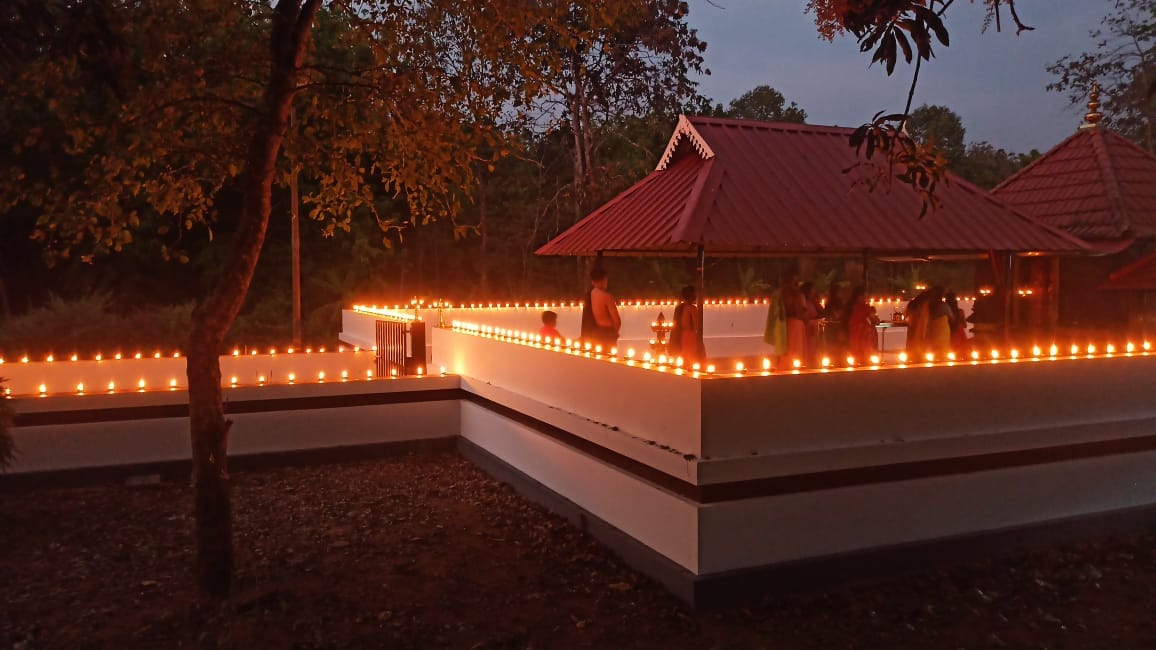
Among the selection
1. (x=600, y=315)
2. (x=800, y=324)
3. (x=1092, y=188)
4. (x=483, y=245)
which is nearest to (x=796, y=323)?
(x=800, y=324)

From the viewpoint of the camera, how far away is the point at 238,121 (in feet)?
22.2

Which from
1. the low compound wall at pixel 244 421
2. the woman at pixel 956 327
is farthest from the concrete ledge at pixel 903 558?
the low compound wall at pixel 244 421

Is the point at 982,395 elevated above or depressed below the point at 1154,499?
above

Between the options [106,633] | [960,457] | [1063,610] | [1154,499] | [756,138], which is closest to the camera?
[106,633]

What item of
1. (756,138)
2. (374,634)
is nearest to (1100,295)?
(756,138)

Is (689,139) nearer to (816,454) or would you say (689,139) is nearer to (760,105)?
(816,454)

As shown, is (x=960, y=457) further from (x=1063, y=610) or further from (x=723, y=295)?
(x=723, y=295)

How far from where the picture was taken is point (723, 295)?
93.2 ft

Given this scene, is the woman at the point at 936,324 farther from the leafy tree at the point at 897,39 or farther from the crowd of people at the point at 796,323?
the leafy tree at the point at 897,39

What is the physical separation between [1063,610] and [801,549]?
Result: 182 cm

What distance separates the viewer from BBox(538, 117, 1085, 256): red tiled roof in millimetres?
10008

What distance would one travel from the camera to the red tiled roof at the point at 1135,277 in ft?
39.2

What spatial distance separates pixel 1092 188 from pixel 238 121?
43.6ft

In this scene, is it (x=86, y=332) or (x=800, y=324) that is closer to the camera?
(x=800, y=324)
